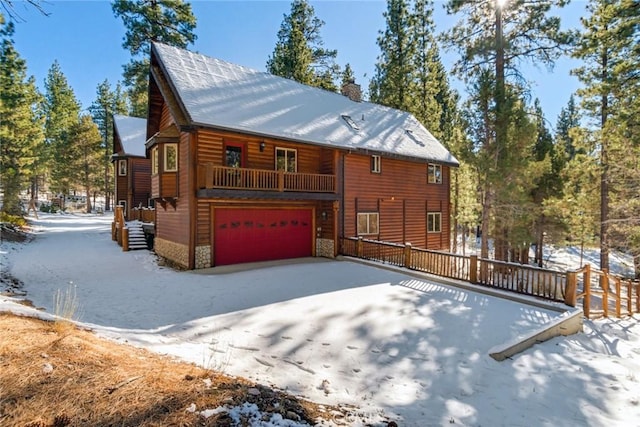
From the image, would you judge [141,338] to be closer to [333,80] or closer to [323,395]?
[323,395]

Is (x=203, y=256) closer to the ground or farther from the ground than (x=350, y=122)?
closer to the ground

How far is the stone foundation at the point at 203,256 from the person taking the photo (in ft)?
39.4

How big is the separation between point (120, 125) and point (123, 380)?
28.0 meters

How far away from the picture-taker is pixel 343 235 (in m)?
15.2

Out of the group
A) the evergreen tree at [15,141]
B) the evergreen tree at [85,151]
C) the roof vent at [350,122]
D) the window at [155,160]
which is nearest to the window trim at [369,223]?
the roof vent at [350,122]

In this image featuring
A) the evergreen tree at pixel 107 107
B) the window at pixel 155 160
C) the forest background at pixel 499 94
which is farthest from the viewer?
the evergreen tree at pixel 107 107

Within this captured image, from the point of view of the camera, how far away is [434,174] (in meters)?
19.7

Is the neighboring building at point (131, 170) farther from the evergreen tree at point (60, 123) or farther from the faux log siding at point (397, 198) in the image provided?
the evergreen tree at point (60, 123)

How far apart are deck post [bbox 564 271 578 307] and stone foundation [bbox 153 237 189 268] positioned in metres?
11.9

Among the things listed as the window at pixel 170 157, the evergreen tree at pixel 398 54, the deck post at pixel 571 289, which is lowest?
the deck post at pixel 571 289

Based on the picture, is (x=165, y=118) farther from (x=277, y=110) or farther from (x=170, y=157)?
(x=277, y=110)

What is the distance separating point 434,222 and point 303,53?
17.7 meters

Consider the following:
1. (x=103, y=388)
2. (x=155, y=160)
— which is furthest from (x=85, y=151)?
(x=103, y=388)

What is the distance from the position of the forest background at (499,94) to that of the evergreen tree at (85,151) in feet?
24.6
